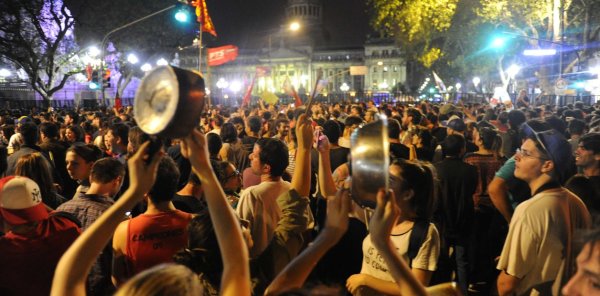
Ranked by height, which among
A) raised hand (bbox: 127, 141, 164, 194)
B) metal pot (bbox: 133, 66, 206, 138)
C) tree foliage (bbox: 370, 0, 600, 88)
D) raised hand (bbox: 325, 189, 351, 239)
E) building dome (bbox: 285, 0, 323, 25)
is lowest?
raised hand (bbox: 325, 189, 351, 239)

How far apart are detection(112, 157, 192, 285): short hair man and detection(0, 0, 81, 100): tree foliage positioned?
31.3 metres

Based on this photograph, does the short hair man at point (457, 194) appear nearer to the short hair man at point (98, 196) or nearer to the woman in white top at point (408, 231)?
the woman in white top at point (408, 231)

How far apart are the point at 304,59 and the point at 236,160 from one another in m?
103

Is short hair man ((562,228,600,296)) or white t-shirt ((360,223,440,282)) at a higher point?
short hair man ((562,228,600,296))

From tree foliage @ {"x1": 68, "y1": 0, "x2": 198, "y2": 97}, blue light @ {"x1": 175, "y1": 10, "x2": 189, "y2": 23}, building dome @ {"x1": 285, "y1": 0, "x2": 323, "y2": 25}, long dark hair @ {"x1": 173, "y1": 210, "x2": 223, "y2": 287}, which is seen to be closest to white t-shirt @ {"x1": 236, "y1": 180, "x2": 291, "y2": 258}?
long dark hair @ {"x1": 173, "y1": 210, "x2": 223, "y2": 287}

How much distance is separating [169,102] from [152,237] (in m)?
1.49

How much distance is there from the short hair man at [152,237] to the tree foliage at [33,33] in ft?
103

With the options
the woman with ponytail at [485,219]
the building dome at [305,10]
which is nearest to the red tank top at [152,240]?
the woman with ponytail at [485,219]

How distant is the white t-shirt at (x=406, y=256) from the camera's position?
2836 millimetres

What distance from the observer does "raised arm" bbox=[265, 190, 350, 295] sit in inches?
86.0

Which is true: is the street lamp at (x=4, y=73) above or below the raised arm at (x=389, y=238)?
above

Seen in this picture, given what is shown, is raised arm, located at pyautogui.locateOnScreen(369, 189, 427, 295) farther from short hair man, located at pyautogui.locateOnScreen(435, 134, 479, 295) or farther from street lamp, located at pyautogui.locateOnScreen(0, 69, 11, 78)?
street lamp, located at pyautogui.locateOnScreen(0, 69, 11, 78)

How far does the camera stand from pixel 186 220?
3.29 metres

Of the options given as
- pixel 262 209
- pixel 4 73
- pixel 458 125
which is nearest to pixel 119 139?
pixel 262 209
